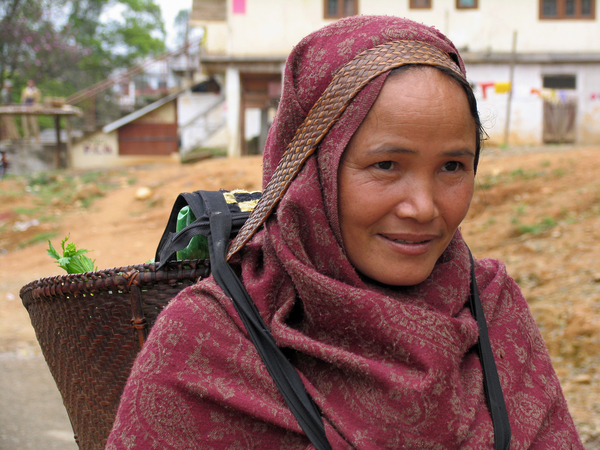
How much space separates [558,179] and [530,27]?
921 cm

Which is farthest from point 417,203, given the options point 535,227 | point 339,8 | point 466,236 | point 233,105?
point 339,8

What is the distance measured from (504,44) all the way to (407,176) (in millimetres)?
15855

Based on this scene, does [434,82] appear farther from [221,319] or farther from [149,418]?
[149,418]

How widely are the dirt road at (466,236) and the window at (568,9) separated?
6.24m

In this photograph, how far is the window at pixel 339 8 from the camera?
15.1 meters

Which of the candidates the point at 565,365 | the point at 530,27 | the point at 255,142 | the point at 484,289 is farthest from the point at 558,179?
the point at 255,142

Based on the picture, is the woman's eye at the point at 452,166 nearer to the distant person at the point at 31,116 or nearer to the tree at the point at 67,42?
the distant person at the point at 31,116

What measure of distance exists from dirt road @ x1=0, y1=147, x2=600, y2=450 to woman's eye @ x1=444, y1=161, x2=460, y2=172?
214 cm

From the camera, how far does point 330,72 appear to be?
4.27 feet

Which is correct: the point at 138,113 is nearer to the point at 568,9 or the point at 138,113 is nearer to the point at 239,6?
the point at 239,6

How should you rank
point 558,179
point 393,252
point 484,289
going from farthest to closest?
1. point 558,179
2. point 484,289
3. point 393,252

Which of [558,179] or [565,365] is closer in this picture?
[565,365]

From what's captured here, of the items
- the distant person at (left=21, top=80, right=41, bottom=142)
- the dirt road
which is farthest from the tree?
the dirt road

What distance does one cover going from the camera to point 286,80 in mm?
1363
